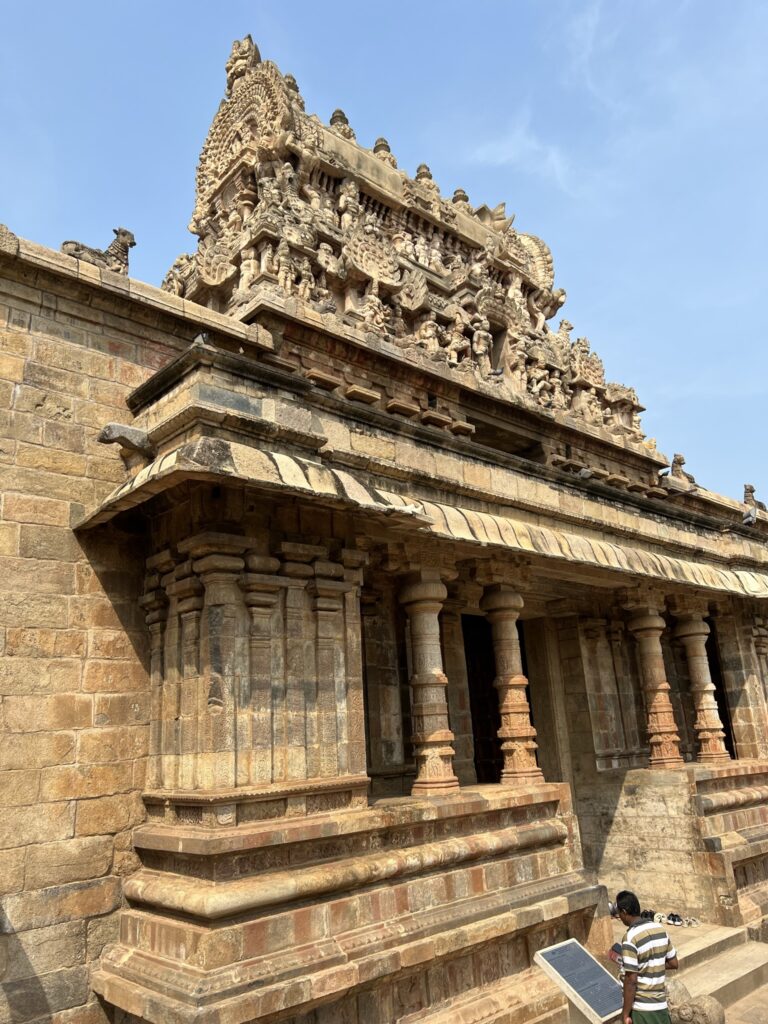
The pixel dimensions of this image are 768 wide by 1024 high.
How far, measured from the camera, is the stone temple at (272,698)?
592 centimetres

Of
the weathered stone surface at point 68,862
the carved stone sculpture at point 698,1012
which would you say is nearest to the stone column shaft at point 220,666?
the weathered stone surface at point 68,862

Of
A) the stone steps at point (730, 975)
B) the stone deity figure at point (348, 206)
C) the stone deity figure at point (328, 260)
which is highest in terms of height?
the stone deity figure at point (348, 206)

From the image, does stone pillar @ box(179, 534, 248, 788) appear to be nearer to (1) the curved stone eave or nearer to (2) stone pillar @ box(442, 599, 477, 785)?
(1) the curved stone eave

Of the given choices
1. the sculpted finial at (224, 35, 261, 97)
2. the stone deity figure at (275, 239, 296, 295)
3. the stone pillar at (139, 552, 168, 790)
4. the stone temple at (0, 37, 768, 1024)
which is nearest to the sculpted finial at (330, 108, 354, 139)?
the sculpted finial at (224, 35, 261, 97)

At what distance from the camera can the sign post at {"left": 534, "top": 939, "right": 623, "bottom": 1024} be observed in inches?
224

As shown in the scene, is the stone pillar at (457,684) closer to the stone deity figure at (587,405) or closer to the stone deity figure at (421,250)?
the stone deity figure at (587,405)

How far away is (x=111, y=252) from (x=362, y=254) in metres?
7.88

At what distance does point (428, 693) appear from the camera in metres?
8.22

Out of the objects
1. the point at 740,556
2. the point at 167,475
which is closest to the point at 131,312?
the point at 167,475

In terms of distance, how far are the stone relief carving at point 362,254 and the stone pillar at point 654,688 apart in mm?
5028

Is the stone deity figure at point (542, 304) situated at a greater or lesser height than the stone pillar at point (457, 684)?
greater

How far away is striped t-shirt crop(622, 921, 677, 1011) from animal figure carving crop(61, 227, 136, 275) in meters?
7.71

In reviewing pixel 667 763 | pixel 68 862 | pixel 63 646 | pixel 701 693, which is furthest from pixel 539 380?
pixel 68 862

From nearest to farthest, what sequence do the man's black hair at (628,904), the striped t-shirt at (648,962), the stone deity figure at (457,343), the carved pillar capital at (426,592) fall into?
the striped t-shirt at (648,962) → the man's black hair at (628,904) → the carved pillar capital at (426,592) → the stone deity figure at (457,343)
